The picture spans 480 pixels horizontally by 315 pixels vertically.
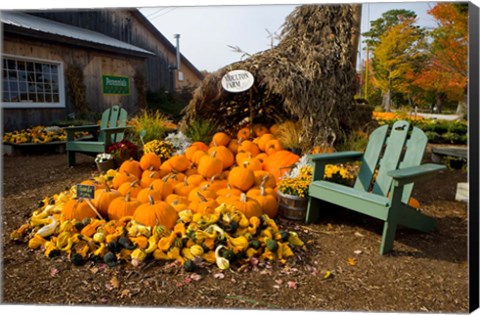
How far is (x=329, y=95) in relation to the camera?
3537 millimetres

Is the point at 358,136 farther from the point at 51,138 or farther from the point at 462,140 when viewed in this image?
the point at 51,138

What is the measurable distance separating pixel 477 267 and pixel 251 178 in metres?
1.60

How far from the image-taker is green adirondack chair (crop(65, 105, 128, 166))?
426 cm

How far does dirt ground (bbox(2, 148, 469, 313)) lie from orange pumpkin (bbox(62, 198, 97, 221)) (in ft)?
0.99

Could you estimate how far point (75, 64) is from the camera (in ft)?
23.9

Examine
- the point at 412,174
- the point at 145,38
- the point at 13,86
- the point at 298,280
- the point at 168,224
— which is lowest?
the point at 298,280

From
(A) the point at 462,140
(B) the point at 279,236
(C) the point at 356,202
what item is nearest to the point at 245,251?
(B) the point at 279,236

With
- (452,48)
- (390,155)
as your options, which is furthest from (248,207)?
(452,48)

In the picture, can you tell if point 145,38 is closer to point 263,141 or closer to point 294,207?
point 263,141

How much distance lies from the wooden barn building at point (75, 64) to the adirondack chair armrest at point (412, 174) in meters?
4.18

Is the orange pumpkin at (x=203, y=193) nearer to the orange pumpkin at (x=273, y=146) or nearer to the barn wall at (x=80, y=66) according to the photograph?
the orange pumpkin at (x=273, y=146)

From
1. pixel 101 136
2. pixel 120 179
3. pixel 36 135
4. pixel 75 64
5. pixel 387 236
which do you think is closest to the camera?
pixel 387 236

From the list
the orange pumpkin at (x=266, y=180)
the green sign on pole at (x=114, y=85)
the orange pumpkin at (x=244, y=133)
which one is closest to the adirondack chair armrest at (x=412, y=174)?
the orange pumpkin at (x=266, y=180)

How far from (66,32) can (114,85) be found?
79.5 inches
